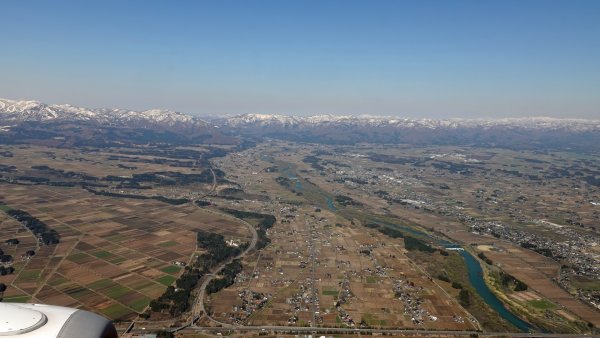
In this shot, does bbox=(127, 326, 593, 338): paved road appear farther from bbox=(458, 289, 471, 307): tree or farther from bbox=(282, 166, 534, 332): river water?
bbox=(458, 289, 471, 307): tree

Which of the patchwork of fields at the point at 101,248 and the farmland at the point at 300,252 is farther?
the patchwork of fields at the point at 101,248

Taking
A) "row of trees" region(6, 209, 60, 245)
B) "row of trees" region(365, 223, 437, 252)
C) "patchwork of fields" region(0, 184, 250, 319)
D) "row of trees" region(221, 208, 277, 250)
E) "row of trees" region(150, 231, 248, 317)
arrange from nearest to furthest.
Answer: "row of trees" region(150, 231, 248, 317) → "patchwork of fields" region(0, 184, 250, 319) → "row of trees" region(6, 209, 60, 245) → "row of trees" region(365, 223, 437, 252) → "row of trees" region(221, 208, 277, 250)

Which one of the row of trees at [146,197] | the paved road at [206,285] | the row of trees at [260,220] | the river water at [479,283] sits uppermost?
Result: the row of trees at [146,197]

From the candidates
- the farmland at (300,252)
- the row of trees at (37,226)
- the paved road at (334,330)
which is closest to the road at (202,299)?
the farmland at (300,252)

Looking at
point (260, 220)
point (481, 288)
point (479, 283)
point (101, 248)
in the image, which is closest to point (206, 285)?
point (101, 248)

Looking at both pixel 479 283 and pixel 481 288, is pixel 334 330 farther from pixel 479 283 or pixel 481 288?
pixel 479 283

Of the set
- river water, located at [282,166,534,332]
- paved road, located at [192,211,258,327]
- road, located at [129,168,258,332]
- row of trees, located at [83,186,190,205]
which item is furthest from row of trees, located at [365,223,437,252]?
row of trees, located at [83,186,190,205]

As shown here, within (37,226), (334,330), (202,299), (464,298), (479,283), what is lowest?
(479,283)

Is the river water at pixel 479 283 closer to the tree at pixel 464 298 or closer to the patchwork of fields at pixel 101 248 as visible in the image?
the tree at pixel 464 298

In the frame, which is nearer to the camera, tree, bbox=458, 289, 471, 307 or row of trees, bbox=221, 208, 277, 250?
tree, bbox=458, 289, 471, 307

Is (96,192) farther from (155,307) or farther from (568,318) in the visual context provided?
(568,318)

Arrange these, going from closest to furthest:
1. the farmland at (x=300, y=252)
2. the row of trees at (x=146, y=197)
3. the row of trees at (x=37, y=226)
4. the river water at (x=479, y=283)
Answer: the farmland at (x=300, y=252)
the river water at (x=479, y=283)
the row of trees at (x=37, y=226)
the row of trees at (x=146, y=197)
